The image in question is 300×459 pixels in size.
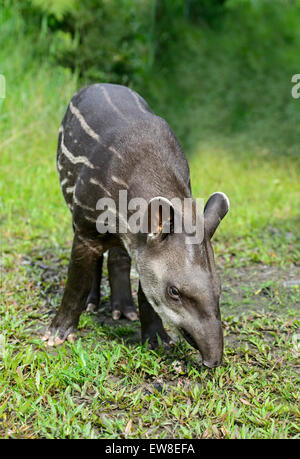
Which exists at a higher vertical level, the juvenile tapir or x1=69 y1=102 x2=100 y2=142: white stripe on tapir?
x1=69 y1=102 x2=100 y2=142: white stripe on tapir

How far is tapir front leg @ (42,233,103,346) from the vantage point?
395 cm

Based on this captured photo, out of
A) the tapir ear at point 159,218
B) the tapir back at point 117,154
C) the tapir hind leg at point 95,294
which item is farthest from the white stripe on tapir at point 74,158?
the tapir hind leg at point 95,294

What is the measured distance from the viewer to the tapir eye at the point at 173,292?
128 inches

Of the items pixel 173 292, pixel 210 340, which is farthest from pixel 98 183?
pixel 210 340

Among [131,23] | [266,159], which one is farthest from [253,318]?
[131,23]

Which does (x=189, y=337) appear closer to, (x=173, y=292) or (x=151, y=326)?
(x=173, y=292)

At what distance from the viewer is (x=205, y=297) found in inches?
123

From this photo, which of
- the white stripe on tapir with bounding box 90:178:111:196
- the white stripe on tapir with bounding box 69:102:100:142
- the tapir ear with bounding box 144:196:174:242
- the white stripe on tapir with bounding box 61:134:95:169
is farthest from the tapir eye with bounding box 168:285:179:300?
the white stripe on tapir with bounding box 69:102:100:142

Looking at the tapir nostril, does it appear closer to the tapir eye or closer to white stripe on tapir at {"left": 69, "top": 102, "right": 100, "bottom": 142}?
the tapir eye

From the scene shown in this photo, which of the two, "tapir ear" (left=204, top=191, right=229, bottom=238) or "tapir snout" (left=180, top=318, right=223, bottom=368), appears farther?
"tapir ear" (left=204, top=191, right=229, bottom=238)

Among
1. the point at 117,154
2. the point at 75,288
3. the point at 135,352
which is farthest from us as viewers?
the point at 75,288

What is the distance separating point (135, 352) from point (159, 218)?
1122 mm

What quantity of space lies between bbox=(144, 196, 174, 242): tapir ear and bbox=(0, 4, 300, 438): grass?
0.92 meters

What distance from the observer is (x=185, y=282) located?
125 inches
